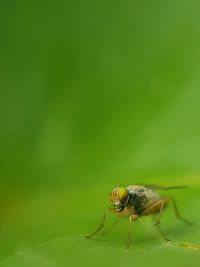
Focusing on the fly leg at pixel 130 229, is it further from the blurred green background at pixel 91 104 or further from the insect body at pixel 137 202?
the blurred green background at pixel 91 104

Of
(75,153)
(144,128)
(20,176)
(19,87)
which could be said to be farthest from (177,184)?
(19,87)

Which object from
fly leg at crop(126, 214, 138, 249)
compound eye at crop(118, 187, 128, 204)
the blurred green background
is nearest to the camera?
fly leg at crop(126, 214, 138, 249)

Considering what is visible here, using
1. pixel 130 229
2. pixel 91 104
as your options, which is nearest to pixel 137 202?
pixel 130 229

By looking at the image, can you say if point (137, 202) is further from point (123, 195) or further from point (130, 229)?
point (130, 229)

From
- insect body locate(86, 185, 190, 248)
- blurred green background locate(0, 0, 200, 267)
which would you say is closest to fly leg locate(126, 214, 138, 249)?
insect body locate(86, 185, 190, 248)

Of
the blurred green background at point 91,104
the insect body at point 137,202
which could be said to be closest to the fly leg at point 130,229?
A: the insect body at point 137,202

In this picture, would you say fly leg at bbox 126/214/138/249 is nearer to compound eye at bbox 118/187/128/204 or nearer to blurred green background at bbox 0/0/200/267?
compound eye at bbox 118/187/128/204

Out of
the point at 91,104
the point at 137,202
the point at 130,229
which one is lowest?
the point at 130,229
